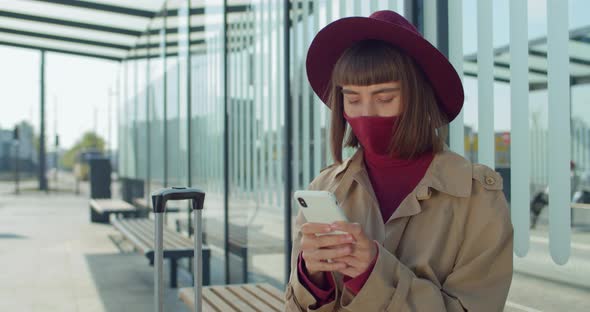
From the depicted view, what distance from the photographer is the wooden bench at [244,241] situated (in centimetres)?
400

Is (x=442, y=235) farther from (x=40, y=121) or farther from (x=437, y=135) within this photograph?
(x=40, y=121)

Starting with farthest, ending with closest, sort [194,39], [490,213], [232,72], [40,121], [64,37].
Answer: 1. [40,121]
2. [64,37]
3. [194,39]
4. [232,72]
5. [490,213]

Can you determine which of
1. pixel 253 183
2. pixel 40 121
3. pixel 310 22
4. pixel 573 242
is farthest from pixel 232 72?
pixel 40 121

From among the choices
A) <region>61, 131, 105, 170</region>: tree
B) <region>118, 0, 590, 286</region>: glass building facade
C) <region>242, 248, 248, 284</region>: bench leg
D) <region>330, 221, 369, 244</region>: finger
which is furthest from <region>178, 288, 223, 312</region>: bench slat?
<region>61, 131, 105, 170</region>: tree

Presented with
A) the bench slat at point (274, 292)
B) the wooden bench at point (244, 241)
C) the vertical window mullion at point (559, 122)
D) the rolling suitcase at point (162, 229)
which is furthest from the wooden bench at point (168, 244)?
the vertical window mullion at point (559, 122)

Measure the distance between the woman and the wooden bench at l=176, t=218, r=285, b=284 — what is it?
2276 millimetres

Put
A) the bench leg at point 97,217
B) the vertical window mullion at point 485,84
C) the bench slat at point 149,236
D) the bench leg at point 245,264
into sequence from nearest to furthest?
the vertical window mullion at point 485,84 → the bench leg at point 245,264 → the bench slat at point 149,236 → the bench leg at point 97,217

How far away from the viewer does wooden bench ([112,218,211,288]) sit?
4.50 meters

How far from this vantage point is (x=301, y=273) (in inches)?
57.5

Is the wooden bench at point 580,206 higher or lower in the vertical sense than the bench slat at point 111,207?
higher

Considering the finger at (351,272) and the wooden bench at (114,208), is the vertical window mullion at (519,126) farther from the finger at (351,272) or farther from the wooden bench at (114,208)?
the wooden bench at (114,208)

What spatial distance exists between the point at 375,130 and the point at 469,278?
41cm

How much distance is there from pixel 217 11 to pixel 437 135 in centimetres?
387

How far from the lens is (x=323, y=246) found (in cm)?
128
